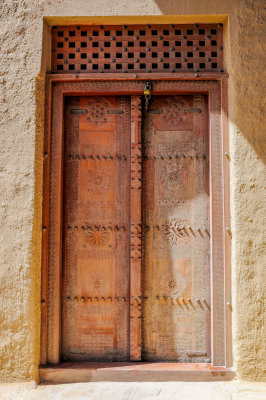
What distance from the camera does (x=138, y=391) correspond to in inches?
107

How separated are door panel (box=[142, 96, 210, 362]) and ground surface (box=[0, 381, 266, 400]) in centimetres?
27

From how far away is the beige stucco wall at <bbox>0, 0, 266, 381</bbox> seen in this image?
2783mm

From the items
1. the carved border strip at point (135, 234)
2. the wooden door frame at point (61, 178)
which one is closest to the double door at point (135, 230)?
the carved border strip at point (135, 234)

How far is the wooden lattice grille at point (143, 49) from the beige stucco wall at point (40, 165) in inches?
5.9

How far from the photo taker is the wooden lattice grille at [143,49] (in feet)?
10.00

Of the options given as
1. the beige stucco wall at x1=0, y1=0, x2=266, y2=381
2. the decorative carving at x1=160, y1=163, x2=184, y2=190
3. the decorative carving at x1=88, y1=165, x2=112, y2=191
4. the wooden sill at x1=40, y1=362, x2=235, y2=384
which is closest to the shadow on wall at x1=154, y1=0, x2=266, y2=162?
the beige stucco wall at x1=0, y1=0, x2=266, y2=381

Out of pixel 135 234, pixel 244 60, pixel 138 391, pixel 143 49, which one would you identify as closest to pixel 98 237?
pixel 135 234

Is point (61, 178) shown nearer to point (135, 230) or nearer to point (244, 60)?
point (135, 230)

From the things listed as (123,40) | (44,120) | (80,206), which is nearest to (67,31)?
(123,40)

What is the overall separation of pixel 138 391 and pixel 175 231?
1210 mm

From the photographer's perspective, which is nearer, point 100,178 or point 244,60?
point 244,60

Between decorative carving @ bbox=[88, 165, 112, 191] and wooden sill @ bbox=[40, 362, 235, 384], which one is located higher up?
decorative carving @ bbox=[88, 165, 112, 191]

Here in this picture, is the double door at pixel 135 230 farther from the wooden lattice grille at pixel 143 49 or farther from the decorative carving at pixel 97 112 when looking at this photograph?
the wooden lattice grille at pixel 143 49

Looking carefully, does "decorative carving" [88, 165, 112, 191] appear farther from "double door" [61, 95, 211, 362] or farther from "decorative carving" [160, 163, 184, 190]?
"decorative carving" [160, 163, 184, 190]
